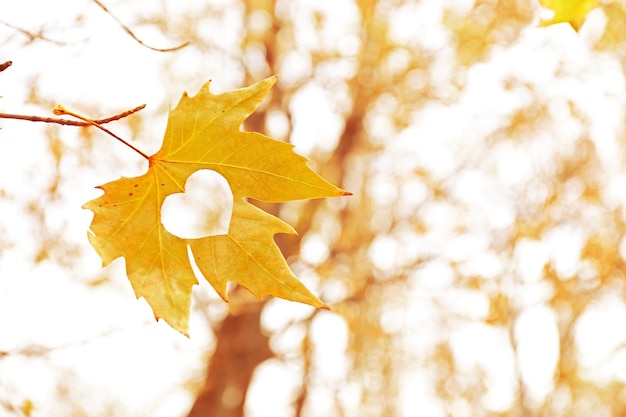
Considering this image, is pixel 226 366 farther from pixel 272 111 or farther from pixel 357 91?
pixel 357 91

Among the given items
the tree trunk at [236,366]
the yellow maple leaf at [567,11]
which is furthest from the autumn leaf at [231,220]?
the tree trunk at [236,366]

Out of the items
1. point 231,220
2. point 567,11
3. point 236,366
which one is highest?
point 567,11

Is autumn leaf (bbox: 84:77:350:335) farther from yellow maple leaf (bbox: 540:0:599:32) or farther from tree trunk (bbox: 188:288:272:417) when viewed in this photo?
tree trunk (bbox: 188:288:272:417)

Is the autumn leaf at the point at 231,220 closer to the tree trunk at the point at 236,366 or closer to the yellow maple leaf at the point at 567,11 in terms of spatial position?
the yellow maple leaf at the point at 567,11

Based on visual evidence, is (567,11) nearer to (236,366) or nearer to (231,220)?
(231,220)

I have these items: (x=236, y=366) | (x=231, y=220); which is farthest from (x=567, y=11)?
(x=236, y=366)

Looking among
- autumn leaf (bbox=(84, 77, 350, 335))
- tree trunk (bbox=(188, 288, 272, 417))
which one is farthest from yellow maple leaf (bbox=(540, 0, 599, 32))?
tree trunk (bbox=(188, 288, 272, 417))

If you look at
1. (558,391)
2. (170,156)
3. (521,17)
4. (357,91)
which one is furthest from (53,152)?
(558,391)
